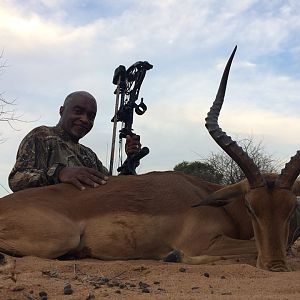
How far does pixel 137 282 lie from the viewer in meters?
3.58

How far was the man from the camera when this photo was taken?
6.10m

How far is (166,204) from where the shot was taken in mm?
5770

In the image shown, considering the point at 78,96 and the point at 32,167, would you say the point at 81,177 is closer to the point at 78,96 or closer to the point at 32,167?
the point at 32,167

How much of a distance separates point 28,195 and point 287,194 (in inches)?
103

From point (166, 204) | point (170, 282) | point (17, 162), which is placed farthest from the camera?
point (17, 162)

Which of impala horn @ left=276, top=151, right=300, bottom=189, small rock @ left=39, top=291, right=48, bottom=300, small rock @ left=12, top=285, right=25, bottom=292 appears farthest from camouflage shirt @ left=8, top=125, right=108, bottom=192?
small rock @ left=39, top=291, right=48, bottom=300

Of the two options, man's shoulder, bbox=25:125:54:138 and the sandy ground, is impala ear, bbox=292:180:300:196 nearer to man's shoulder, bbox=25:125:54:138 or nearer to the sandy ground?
the sandy ground

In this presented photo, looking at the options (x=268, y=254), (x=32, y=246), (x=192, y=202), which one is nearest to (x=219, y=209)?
(x=192, y=202)

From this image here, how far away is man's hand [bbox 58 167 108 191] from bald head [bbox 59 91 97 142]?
1.57 meters

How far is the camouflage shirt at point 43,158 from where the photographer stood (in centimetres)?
658

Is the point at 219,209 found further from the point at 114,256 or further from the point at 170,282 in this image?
the point at 170,282

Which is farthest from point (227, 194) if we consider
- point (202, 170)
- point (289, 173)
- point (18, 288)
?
point (202, 170)

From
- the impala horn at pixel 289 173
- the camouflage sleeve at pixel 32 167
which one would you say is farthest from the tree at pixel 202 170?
the impala horn at pixel 289 173

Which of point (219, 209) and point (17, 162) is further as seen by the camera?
point (17, 162)
